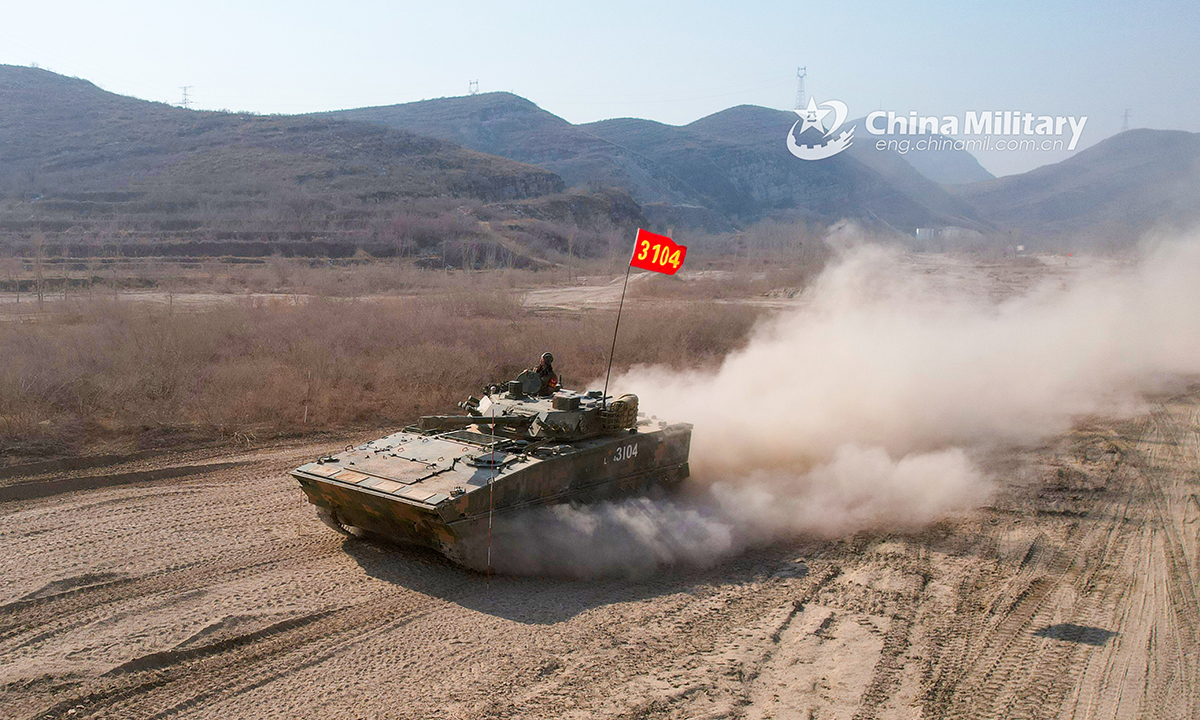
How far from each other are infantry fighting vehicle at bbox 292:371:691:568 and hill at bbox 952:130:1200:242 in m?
43.7

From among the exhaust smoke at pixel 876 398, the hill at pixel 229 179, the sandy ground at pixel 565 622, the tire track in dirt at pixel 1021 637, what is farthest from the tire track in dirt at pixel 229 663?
the hill at pixel 229 179

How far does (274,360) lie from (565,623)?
12.6 m

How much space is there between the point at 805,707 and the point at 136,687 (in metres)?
4.82

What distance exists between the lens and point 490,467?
29.1ft

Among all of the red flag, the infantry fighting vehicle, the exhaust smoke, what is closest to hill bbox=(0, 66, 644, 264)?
the exhaust smoke

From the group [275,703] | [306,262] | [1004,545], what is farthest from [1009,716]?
[306,262]

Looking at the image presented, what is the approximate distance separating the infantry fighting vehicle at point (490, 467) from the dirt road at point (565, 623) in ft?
2.13

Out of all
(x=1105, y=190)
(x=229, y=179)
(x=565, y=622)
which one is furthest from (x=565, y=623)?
(x=1105, y=190)

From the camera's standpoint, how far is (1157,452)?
14.7 meters

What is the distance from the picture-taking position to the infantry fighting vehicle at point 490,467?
836cm

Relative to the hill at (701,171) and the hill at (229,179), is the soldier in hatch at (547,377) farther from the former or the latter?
the hill at (701,171)

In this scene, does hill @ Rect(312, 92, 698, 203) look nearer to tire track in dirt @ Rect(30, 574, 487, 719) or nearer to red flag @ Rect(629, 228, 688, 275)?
red flag @ Rect(629, 228, 688, 275)

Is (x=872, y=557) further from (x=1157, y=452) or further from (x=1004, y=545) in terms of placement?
(x=1157, y=452)

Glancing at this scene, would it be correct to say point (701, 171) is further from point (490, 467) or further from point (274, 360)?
point (490, 467)
